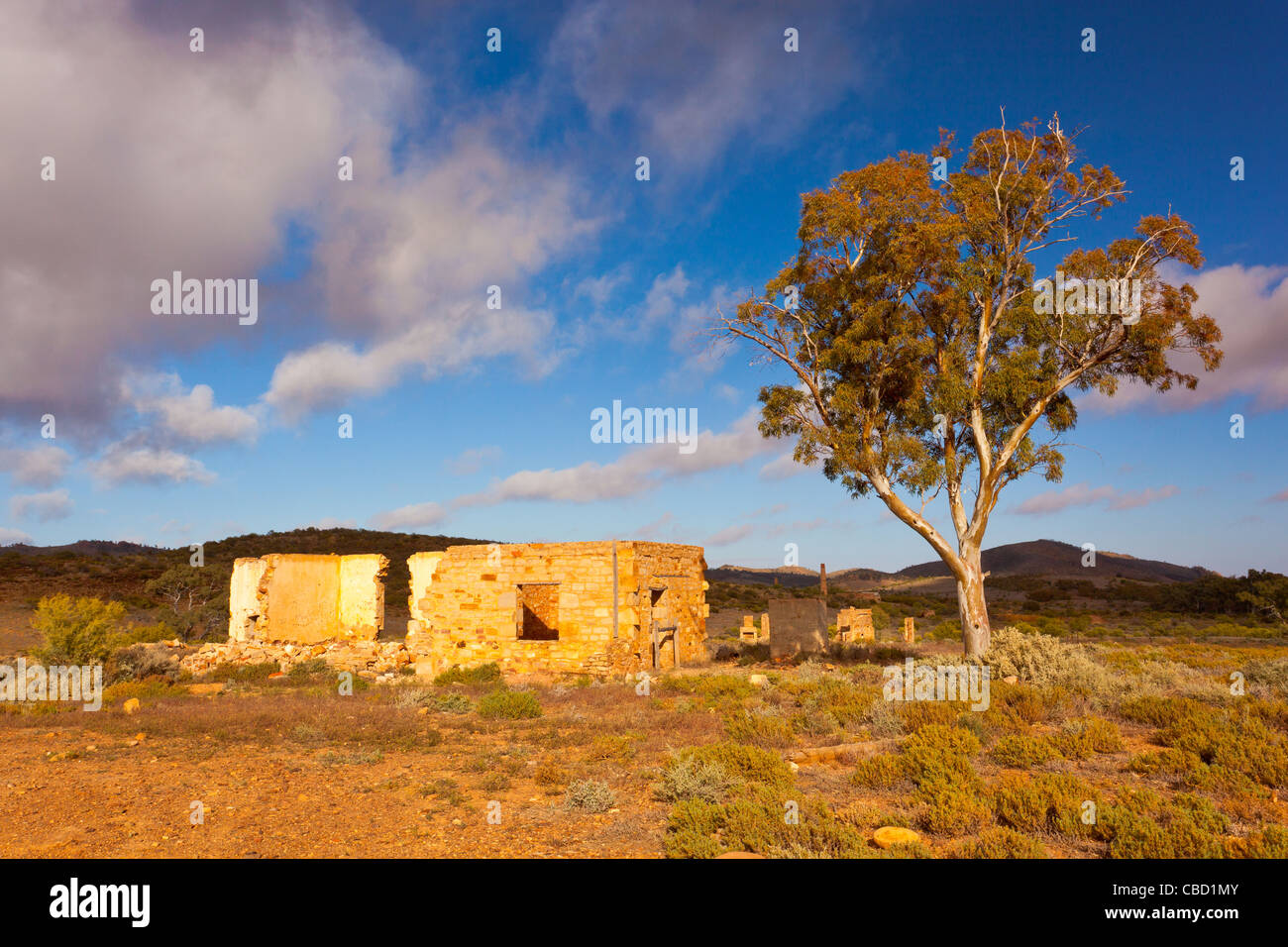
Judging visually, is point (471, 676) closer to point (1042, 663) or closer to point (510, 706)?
point (510, 706)

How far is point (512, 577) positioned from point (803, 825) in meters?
13.6

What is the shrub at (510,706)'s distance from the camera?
503 inches

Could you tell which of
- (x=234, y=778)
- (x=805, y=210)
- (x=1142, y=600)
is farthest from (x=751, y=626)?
(x=1142, y=600)

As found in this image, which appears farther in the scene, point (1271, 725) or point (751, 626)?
point (751, 626)

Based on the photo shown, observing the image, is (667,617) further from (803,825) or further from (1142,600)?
(1142,600)

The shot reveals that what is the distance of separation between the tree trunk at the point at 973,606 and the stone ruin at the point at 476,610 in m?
7.82

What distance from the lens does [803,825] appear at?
6285 mm

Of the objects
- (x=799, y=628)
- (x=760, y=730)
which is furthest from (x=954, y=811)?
(x=799, y=628)

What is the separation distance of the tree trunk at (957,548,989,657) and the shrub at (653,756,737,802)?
32.3 feet

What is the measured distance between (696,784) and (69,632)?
48.7ft
